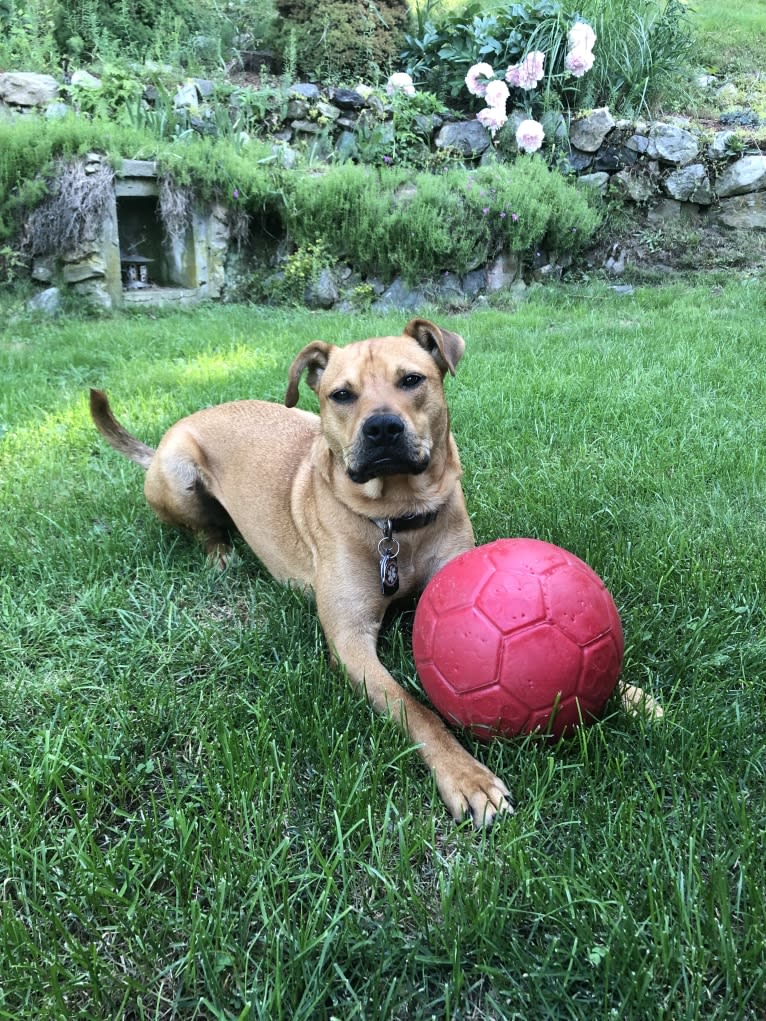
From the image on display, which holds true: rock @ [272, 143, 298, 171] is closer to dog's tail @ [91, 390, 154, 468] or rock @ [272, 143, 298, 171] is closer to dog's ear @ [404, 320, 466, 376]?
dog's tail @ [91, 390, 154, 468]

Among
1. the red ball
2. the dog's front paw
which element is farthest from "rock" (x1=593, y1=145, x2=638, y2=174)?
the dog's front paw

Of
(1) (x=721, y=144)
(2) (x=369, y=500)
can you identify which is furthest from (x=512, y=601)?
(1) (x=721, y=144)

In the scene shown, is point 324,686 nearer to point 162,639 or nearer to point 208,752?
point 208,752

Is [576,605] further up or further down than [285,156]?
further down

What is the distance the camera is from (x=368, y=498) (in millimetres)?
2760

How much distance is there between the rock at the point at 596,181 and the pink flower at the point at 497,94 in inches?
53.6

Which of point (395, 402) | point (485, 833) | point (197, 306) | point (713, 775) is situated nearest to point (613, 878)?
point (485, 833)

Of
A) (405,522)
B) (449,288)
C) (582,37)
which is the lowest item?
(449,288)

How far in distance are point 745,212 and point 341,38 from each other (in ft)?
19.2

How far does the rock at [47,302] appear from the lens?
7.71 m

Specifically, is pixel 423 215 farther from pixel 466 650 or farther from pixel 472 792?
pixel 472 792

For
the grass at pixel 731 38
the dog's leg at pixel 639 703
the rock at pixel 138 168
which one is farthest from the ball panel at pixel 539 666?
the grass at pixel 731 38

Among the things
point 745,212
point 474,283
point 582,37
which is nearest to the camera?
point 474,283

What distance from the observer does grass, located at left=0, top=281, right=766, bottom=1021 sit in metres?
1.46
